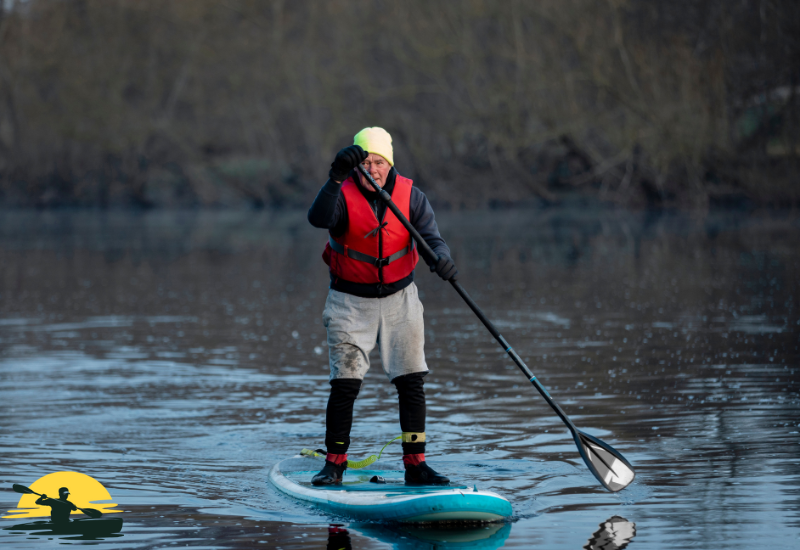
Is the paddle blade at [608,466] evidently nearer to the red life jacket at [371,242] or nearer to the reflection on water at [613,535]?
the reflection on water at [613,535]

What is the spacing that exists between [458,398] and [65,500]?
12.3 ft

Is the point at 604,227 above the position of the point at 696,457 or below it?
above

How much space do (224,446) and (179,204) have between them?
50.8 meters

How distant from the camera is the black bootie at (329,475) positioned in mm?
5910

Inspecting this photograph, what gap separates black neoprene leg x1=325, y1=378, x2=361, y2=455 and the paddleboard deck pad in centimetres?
20

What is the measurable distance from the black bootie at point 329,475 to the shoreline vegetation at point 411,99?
95.0ft

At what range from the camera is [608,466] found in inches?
228

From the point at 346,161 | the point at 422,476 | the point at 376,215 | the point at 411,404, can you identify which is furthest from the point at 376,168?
the point at 422,476

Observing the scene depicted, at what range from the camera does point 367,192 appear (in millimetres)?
5816

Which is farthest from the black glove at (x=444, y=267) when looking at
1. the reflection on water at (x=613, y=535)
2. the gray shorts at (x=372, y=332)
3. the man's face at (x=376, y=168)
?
the reflection on water at (x=613, y=535)

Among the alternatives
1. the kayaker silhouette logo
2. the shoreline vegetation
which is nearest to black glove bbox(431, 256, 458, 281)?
the kayaker silhouette logo

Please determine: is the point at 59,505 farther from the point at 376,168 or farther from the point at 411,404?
the point at 376,168

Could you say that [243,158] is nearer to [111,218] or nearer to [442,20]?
[111,218]

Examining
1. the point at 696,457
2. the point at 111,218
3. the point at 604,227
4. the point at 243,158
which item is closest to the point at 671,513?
the point at 696,457
